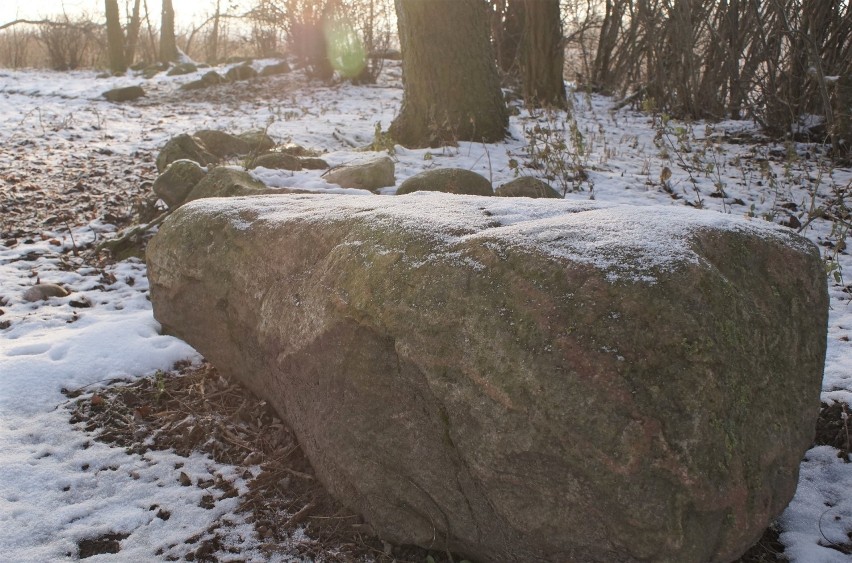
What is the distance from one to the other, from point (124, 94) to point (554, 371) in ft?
38.7

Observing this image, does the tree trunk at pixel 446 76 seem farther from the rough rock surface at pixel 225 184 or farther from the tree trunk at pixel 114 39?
the tree trunk at pixel 114 39

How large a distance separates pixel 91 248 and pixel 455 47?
3.59m

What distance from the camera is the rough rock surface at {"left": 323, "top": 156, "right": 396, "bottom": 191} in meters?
4.62

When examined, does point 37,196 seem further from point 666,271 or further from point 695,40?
point 695,40

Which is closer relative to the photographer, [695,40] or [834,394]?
[834,394]

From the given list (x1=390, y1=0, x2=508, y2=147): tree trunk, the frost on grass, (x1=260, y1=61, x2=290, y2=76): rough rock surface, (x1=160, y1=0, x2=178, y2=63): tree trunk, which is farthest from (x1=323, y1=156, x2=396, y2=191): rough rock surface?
(x1=160, y1=0, x2=178, y2=63): tree trunk

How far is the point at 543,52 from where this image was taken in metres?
8.40

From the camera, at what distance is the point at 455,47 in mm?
5898

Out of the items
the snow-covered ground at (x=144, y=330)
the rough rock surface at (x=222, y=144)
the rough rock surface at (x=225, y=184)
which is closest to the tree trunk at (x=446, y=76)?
the snow-covered ground at (x=144, y=330)

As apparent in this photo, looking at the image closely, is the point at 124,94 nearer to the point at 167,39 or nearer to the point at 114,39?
the point at 114,39

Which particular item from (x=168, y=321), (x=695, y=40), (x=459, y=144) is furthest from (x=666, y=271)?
(x=695, y=40)

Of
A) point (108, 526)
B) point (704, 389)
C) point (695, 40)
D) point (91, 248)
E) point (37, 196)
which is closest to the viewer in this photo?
point (704, 389)

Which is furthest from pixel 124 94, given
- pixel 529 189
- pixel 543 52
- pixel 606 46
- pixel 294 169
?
pixel 529 189

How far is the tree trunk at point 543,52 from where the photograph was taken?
8336 mm
